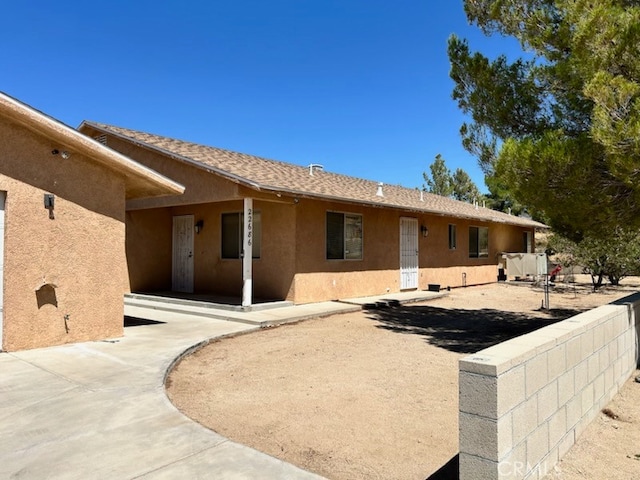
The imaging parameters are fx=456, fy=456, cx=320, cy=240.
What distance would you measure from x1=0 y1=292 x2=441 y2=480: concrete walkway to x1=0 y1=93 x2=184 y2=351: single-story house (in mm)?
527

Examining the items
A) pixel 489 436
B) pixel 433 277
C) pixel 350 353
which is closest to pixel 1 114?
pixel 350 353

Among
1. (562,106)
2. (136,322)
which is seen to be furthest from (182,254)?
(562,106)

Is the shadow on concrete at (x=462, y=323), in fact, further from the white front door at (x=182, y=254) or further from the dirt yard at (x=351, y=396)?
the white front door at (x=182, y=254)

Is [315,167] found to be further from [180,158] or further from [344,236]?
[180,158]

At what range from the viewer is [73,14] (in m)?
13.8

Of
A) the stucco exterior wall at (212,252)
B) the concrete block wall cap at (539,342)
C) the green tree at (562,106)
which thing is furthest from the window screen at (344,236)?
the concrete block wall cap at (539,342)

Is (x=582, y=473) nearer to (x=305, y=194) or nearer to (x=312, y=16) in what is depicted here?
(x=305, y=194)

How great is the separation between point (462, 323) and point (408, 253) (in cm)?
580

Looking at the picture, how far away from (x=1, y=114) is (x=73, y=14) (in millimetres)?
9506

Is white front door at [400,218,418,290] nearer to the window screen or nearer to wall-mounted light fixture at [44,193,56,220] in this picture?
the window screen

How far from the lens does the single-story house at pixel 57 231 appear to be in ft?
21.4

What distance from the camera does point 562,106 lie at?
7730 millimetres

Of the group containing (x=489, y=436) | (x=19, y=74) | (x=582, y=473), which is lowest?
(x=582, y=473)

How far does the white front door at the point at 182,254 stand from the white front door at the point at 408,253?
23.3ft
